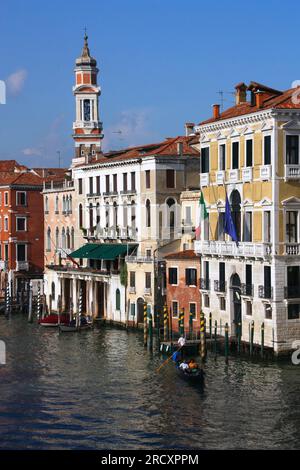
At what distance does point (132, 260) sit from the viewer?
54844 millimetres

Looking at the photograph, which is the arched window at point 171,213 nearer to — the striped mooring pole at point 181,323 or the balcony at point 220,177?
the striped mooring pole at point 181,323

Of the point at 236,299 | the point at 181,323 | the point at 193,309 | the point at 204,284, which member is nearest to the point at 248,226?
the point at 236,299

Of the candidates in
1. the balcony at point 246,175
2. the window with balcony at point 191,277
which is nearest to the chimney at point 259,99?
the balcony at point 246,175

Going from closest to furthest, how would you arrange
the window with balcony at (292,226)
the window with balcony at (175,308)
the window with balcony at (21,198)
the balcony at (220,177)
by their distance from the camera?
the window with balcony at (292,226) < the balcony at (220,177) < the window with balcony at (175,308) < the window with balcony at (21,198)

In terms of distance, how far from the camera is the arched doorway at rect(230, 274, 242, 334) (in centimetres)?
4469

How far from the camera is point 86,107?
7769cm

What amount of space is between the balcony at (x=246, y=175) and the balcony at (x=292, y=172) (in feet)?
6.88

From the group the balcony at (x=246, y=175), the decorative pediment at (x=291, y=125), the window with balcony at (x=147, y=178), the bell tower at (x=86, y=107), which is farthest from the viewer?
the bell tower at (x=86, y=107)

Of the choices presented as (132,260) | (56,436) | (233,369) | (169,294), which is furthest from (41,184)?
(56,436)

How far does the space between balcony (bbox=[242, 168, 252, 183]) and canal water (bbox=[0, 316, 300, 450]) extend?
7655 millimetres

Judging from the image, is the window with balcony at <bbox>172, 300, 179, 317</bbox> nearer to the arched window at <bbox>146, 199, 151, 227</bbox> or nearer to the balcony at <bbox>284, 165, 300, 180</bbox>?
the arched window at <bbox>146, 199, 151, 227</bbox>

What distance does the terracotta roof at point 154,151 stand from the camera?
5562cm

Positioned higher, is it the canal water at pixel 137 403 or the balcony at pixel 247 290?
the balcony at pixel 247 290

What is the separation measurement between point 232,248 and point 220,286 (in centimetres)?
216
